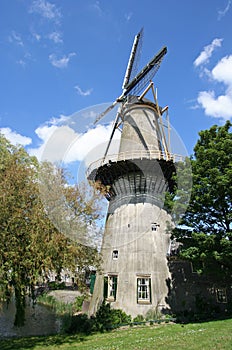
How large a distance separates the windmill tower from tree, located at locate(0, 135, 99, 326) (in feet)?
15.9

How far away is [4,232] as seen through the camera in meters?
11.0

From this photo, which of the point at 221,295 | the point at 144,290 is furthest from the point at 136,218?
the point at 221,295

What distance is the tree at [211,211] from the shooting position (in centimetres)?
1424

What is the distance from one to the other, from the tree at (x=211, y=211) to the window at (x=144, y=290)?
3.69 m

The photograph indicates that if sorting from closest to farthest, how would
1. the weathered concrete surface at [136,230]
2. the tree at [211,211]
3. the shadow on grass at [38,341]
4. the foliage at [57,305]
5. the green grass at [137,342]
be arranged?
the green grass at [137,342]
the shadow on grass at [38,341]
the tree at [211,211]
the weathered concrete surface at [136,230]
the foliage at [57,305]

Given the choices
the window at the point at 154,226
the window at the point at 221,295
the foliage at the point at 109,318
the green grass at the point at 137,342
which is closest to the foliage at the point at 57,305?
the foliage at the point at 109,318

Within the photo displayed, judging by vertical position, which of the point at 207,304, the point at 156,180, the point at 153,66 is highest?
the point at 153,66

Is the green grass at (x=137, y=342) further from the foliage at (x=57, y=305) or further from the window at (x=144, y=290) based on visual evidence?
the foliage at (x=57, y=305)

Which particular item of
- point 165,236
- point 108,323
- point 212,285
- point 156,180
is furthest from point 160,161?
point 108,323

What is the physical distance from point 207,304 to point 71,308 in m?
12.2

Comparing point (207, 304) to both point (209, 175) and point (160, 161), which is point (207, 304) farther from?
point (160, 161)

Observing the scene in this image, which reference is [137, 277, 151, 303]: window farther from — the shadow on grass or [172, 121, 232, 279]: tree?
the shadow on grass

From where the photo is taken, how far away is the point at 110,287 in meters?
17.8

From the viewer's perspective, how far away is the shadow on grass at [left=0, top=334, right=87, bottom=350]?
11.3 meters
